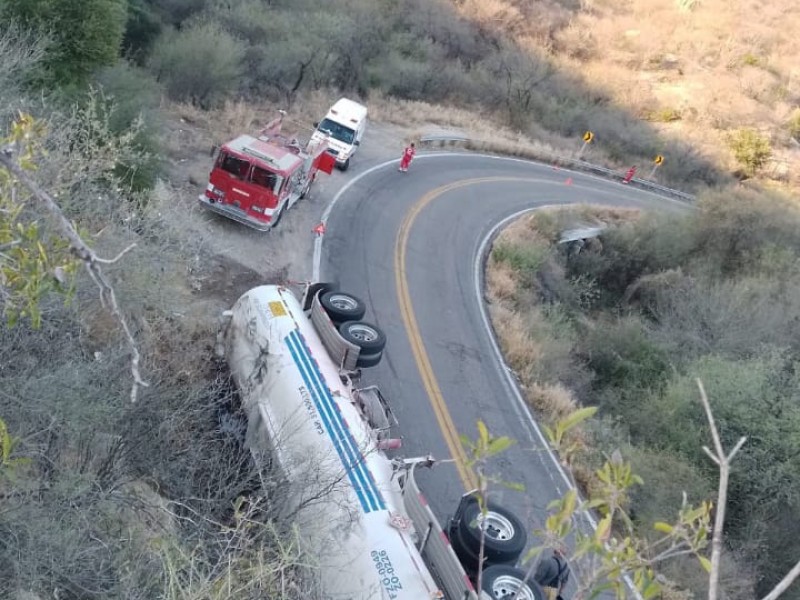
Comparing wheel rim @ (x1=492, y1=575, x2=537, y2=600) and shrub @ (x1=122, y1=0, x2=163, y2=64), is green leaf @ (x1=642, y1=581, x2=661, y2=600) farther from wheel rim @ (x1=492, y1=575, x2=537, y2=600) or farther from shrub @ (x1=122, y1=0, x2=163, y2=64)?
shrub @ (x1=122, y1=0, x2=163, y2=64)

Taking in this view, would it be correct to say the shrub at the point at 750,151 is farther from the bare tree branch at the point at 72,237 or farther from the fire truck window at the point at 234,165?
the bare tree branch at the point at 72,237

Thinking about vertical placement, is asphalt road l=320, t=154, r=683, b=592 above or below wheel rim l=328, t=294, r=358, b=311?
below

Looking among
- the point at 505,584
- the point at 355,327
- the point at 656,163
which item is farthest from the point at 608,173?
the point at 505,584

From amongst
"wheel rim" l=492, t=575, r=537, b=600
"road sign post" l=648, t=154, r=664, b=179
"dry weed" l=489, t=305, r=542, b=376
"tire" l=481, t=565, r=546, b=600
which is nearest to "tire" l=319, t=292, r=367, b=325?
"tire" l=481, t=565, r=546, b=600

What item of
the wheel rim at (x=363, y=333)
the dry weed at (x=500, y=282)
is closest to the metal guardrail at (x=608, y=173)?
the dry weed at (x=500, y=282)

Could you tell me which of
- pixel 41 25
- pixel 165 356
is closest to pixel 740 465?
pixel 165 356
